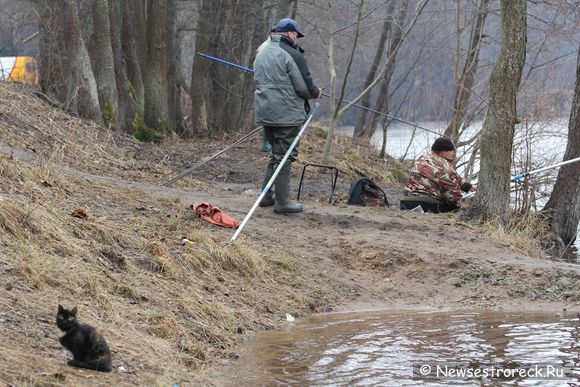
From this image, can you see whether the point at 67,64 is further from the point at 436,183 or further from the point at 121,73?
the point at 436,183

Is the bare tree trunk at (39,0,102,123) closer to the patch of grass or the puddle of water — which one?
the patch of grass

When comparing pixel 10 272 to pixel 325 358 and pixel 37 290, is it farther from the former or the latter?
pixel 325 358

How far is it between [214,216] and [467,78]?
35.6ft

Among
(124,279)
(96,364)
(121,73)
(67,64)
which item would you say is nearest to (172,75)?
(121,73)

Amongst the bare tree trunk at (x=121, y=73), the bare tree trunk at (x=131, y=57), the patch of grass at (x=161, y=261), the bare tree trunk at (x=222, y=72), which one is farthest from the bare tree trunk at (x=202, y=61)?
the patch of grass at (x=161, y=261)

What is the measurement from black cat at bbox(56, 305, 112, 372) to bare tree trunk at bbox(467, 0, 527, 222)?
729 centimetres

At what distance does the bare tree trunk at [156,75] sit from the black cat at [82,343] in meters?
13.5

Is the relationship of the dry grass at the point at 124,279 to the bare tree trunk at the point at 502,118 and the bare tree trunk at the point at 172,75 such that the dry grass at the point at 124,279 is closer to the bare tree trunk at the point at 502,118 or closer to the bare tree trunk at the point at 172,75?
the bare tree trunk at the point at 502,118

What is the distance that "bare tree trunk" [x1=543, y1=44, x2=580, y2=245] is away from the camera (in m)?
13.7

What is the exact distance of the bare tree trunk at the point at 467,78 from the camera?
16141mm

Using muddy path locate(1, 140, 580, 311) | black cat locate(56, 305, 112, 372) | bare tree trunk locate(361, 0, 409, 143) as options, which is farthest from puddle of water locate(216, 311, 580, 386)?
bare tree trunk locate(361, 0, 409, 143)

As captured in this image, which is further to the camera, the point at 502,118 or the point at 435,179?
A: the point at 435,179

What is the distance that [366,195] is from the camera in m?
12.4

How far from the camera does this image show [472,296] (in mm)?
8781
